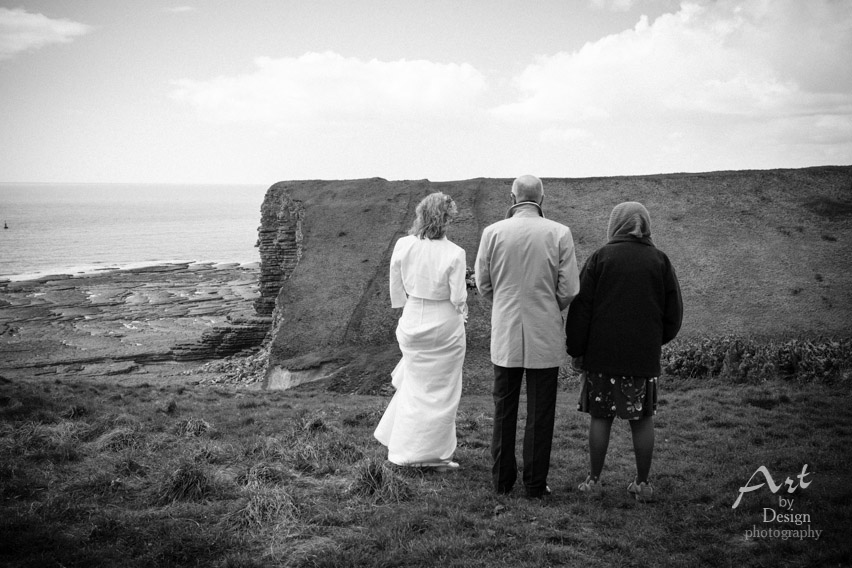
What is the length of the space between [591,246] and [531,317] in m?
17.2

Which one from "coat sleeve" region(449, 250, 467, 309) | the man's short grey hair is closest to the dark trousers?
"coat sleeve" region(449, 250, 467, 309)

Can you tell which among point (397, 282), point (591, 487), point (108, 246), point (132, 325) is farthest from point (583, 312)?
point (108, 246)

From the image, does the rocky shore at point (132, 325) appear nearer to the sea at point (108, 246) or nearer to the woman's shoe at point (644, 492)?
the sea at point (108, 246)

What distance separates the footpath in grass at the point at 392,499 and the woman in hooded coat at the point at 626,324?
0.93 meters

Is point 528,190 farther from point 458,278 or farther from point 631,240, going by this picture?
point 458,278

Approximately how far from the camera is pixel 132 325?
112 feet

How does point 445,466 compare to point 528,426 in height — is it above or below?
below

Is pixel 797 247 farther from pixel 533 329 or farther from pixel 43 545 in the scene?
pixel 43 545

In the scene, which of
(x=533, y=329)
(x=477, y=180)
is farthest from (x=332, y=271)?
(x=533, y=329)

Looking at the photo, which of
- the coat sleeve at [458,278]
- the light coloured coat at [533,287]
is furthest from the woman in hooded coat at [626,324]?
the coat sleeve at [458,278]

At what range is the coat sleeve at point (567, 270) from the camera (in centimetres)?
592

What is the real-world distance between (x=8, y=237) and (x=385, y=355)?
91.7m

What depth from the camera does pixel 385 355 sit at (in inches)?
715

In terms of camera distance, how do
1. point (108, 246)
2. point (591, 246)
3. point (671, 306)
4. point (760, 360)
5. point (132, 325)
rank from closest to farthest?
point (671, 306)
point (760, 360)
point (591, 246)
point (132, 325)
point (108, 246)
